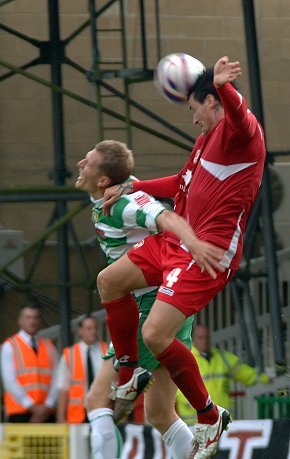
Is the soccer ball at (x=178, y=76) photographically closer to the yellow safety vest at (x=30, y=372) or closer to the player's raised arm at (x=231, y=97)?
the player's raised arm at (x=231, y=97)

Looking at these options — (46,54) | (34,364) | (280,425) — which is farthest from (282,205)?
(280,425)

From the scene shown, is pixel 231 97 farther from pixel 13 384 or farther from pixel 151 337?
pixel 13 384

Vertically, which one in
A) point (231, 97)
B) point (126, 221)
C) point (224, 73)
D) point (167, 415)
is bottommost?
point (167, 415)

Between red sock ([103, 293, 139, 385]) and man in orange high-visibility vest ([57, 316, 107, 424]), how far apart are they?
3168mm

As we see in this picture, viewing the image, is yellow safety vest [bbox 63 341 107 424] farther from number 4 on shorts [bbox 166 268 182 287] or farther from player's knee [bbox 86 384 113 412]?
number 4 on shorts [bbox 166 268 182 287]

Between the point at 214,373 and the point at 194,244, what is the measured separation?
3.75 metres

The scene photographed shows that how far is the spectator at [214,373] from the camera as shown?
10453 millimetres

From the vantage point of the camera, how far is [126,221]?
25.1ft

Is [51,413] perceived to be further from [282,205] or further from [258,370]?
[282,205]

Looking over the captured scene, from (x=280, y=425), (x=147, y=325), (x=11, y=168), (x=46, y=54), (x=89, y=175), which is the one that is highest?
(x=46, y=54)

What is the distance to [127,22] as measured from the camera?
1491 cm

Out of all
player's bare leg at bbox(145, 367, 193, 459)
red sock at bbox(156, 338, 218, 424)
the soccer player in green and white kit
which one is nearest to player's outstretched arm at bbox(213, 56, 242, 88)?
the soccer player in green and white kit

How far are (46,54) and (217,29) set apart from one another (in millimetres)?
2034

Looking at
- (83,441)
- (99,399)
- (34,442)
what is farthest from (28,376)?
(99,399)
